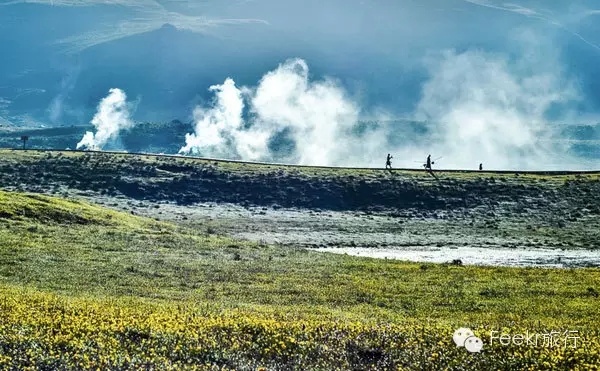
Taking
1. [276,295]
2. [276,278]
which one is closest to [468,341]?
[276,295]

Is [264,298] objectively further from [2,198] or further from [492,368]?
[2,198]

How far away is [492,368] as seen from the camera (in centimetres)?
1817

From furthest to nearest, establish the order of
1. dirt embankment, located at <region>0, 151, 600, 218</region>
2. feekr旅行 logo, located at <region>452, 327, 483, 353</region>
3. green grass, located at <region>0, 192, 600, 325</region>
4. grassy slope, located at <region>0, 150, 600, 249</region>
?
dirt embankment, located at <region>0, 151, 600, 218</region>, grassy slope, located at <region>0, 150, 600, 249</region>, green grass, located at <region>0, 192, 600, 325</region>, feekr旅行 logo, located at <region>452, 327, 483, 353</region>

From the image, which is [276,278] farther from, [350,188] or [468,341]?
[350,188]

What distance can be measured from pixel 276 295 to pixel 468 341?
1404cm

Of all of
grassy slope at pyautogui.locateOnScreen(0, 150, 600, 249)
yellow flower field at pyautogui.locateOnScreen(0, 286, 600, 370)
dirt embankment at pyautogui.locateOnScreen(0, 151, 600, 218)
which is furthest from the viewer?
dirt embankment at pyautogui.locateOnScreen(0, 151, 600, 218)

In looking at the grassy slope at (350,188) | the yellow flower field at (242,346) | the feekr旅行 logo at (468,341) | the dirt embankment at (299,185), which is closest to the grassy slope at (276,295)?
the yellow flower field at (242,346)

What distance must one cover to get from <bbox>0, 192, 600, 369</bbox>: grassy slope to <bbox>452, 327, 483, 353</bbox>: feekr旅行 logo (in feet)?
0.90

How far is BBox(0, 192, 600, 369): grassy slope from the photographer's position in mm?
19234

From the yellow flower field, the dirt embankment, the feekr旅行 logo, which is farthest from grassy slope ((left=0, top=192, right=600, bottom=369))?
the dirt embankment

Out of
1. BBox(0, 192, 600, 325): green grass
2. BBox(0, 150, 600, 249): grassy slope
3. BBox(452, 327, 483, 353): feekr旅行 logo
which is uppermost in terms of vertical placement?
BBox(0, 150, 600, 249): grassy slope

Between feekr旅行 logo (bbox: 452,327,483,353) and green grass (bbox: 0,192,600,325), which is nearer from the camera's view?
feekr旅行 logo (bbox: 452,327,483,353)

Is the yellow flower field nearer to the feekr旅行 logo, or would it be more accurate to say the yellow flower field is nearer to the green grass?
the feekr旅行 logo

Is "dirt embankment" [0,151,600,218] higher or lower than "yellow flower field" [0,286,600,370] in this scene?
higher
